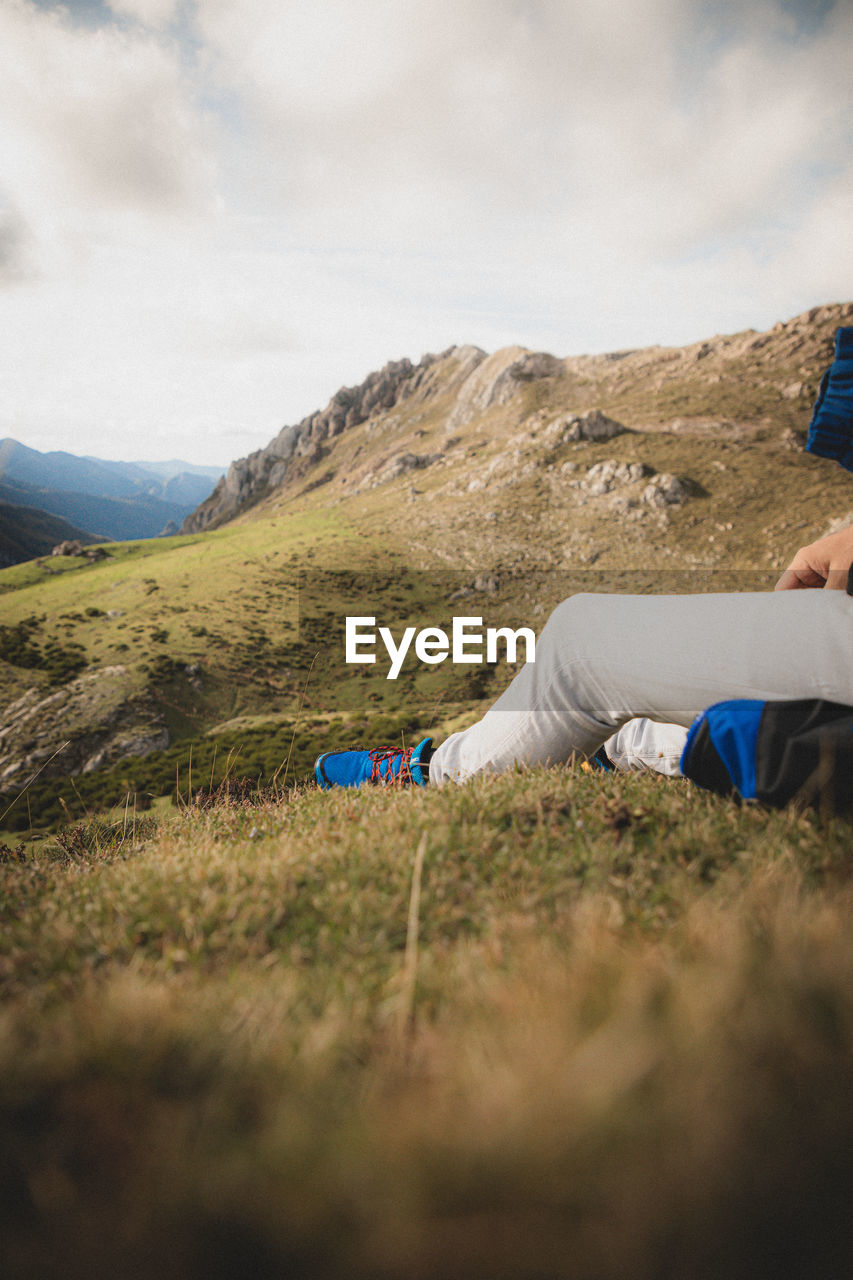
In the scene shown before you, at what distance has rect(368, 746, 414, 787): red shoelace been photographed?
4.20 m

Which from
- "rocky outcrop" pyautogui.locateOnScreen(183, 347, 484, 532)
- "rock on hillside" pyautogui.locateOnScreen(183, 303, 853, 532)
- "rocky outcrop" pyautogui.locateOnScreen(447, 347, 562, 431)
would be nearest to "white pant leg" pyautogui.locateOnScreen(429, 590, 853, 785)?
"rock on hillside" pyautogui.locateOnScreen(183, 303, 853, 532)

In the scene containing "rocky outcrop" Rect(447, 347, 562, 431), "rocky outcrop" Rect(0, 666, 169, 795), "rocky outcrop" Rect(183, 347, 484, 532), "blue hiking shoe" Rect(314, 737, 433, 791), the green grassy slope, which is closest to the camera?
"blue hiking shoe" Rect(314, 737, 433, 791)

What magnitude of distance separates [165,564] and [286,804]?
3322 inches

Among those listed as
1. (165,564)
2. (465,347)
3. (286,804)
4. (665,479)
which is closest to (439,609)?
(665,479)

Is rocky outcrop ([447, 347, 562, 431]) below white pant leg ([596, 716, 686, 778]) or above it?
above

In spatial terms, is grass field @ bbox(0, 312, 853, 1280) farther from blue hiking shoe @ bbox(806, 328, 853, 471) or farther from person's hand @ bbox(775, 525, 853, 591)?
blue hiking shoe @ bbox(806, 328, 853, 471)

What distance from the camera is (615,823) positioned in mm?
2246

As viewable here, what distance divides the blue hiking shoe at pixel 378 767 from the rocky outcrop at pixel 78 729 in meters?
29.8

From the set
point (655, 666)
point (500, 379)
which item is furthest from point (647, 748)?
point (500, 379)

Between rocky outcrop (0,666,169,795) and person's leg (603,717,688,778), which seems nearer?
person's leg (603,717,688,778)

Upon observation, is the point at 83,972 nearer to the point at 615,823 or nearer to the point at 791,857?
the point at 615,823

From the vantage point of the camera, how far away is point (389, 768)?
4.48 metres

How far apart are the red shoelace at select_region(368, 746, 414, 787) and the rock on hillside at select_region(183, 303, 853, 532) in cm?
6772

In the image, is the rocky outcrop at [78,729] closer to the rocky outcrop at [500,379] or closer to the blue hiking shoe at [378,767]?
the blue hiking shoe at [378,767]
